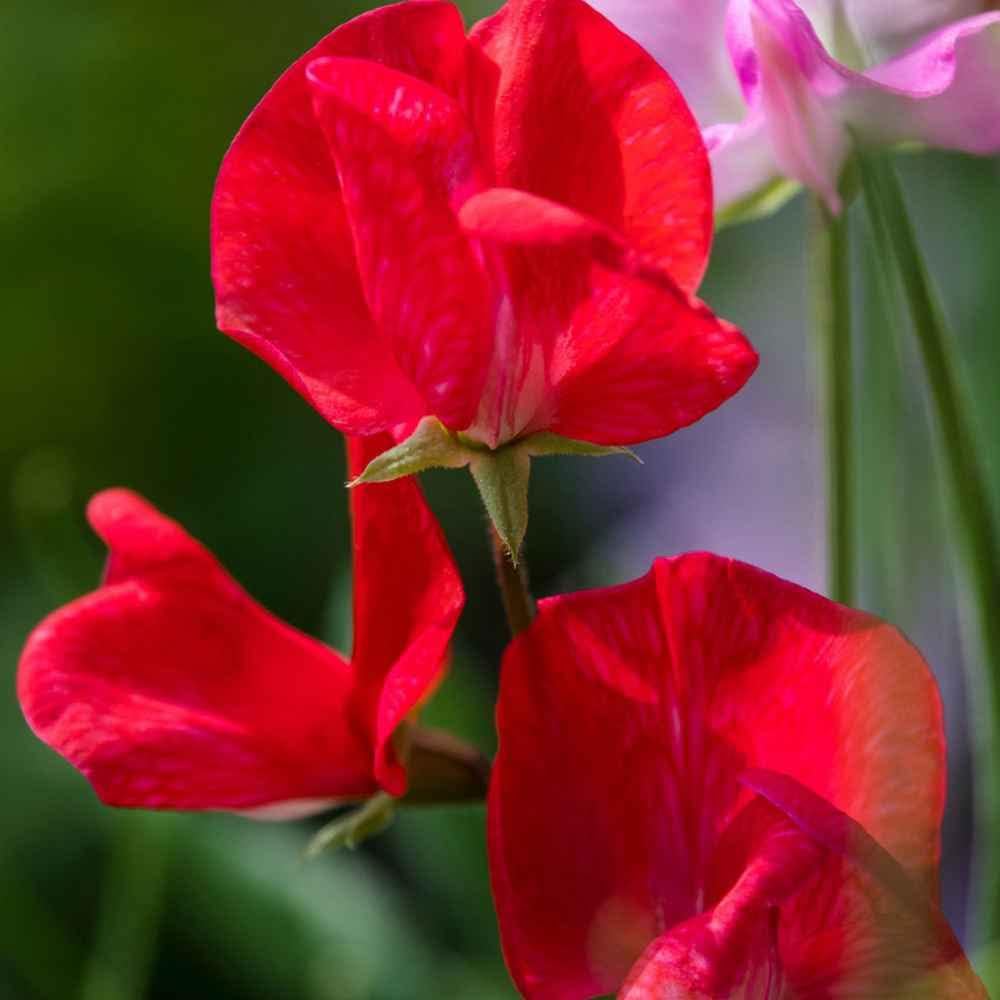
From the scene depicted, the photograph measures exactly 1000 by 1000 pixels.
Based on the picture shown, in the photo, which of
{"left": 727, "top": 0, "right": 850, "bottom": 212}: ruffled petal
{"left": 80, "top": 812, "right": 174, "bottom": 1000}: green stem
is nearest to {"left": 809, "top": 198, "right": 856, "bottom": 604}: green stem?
{"left": 727, "top": 0, "right": 850, "bottom": 212}: ruffled petal

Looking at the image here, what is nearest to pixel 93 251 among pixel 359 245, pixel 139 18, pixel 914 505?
pixel 139 18

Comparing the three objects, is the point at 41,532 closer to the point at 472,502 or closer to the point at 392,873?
the point at 392,873

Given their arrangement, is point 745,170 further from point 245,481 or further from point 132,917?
point 245,481

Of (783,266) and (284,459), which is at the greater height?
(783,266)

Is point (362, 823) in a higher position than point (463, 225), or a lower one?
lower

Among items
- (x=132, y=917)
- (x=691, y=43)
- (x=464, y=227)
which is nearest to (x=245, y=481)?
(x=132, y=917)

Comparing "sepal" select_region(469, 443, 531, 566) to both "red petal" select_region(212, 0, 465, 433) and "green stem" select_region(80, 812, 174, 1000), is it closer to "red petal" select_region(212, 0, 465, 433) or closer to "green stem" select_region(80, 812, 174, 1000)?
"red petal" select_region(212, 0, 465, 433)

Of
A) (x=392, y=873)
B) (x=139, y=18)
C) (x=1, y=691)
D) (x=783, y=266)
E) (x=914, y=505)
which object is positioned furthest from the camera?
(x=139, y=18)
